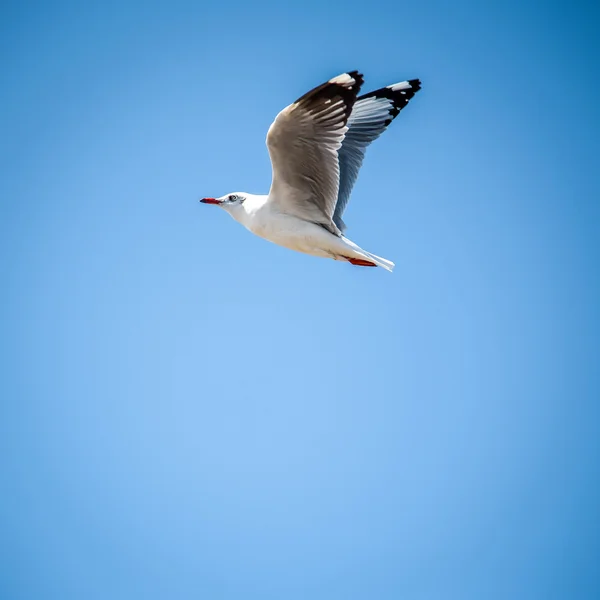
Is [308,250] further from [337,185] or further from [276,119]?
[276,119]

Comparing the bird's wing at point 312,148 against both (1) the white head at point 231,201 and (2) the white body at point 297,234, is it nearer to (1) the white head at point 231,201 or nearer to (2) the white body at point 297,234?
(2) the white body at point 297,234

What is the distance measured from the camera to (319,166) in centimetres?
619

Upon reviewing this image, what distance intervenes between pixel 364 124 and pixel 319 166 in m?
1.16

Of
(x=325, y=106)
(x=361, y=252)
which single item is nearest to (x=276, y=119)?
(x=325, y=106)

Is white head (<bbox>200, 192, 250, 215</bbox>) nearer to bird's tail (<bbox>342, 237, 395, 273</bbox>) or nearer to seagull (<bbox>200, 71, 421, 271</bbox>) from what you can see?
seagull (<bbox>200, 71, 421, 271</bbox>)

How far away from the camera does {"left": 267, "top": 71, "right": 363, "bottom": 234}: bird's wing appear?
5777 millimetres

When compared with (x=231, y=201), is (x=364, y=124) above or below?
above

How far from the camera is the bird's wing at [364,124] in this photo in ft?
22.6

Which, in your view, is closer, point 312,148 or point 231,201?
point 312,148

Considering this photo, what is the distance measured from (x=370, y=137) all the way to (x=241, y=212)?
127 cm

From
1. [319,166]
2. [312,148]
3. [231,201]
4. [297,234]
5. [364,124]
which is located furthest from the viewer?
[364,124]

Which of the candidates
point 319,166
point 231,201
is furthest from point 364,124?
point 231,201

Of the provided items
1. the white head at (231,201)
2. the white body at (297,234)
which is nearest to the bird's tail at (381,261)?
the white body at (297,234)

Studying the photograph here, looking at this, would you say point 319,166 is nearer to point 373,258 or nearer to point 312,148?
point 312,148
